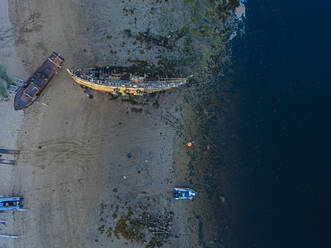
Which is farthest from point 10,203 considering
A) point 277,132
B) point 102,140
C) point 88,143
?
point 277,132

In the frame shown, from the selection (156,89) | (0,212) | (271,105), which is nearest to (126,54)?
(156,89)

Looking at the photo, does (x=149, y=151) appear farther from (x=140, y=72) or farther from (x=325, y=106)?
(x=325, y=106)

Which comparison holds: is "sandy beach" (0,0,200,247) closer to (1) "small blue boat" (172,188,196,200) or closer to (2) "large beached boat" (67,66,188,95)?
(1) "small blue boat" (172,188,196,200)

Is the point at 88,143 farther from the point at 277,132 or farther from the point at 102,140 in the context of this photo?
the point at 277,132

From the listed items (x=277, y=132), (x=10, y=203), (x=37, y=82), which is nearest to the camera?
(x=10, y=203)

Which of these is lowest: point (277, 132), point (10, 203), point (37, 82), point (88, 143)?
point (10, 203)

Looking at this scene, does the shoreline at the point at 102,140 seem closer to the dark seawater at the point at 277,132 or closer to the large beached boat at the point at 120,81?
the large beached boat at the point at 120,81

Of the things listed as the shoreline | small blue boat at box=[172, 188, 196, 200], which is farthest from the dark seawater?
the shoreline
